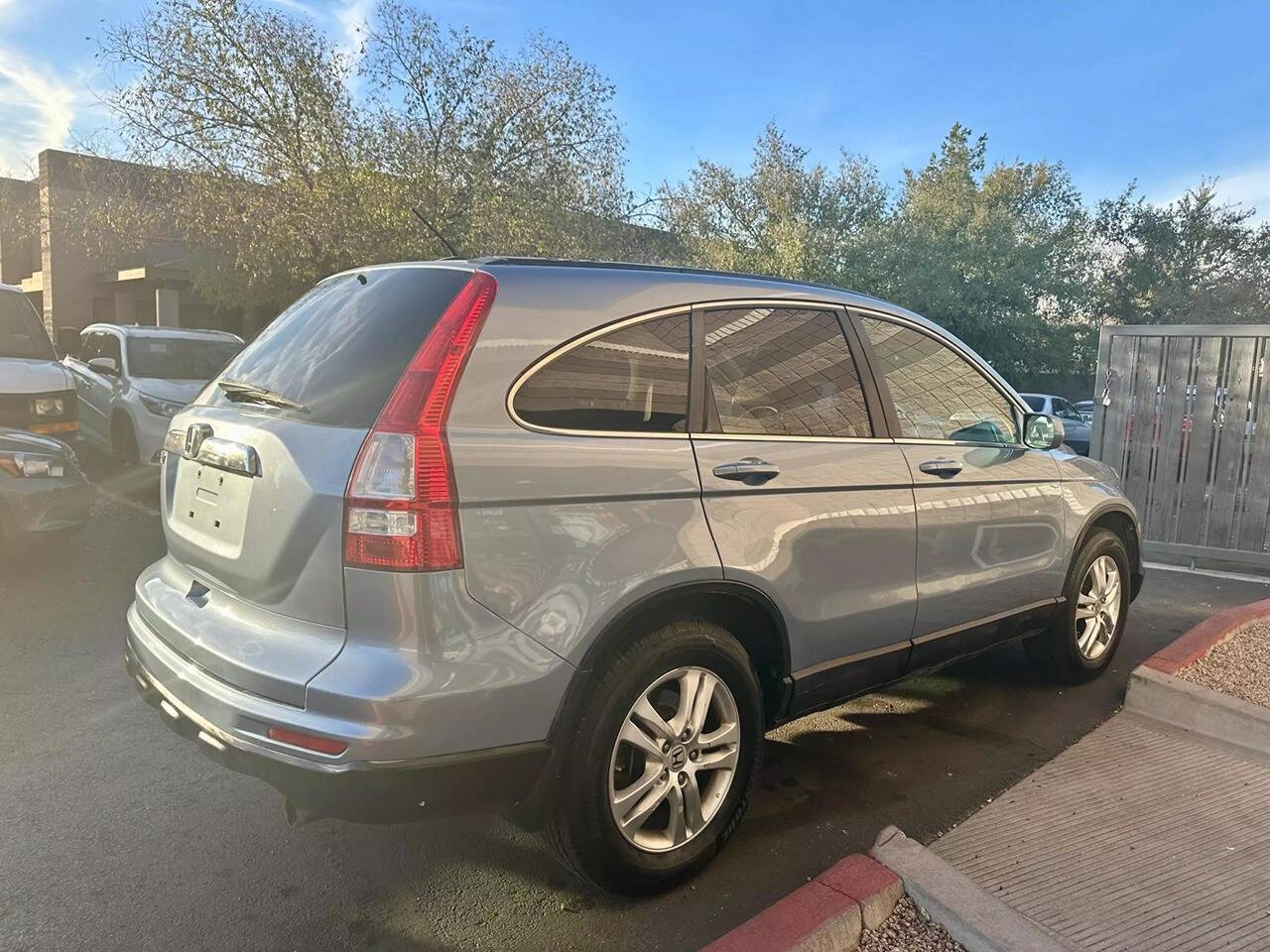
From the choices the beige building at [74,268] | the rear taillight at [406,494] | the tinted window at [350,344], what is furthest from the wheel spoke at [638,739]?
the beige building at [74,268]

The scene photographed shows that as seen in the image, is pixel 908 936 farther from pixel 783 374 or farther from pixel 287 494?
pixel 287 494

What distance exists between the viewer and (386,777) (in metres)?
2.15

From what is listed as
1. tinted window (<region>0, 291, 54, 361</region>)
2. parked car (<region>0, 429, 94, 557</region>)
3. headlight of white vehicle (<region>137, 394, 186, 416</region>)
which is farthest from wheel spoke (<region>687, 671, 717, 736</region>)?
headlight of white vehicle (<region>137, 394, 186, 416</region>)

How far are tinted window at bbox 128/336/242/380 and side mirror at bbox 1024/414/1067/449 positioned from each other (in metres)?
8.89

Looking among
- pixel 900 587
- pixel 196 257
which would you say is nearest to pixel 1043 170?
pixel 196 257

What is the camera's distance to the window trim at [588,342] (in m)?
2.36

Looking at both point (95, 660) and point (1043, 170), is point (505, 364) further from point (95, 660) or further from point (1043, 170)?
point (1043, 170)

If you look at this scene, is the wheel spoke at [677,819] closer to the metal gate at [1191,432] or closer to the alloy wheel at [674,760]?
the alloy wheel at [674,760]

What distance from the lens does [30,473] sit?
19.3 ft

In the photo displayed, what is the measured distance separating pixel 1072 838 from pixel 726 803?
3.97 ft

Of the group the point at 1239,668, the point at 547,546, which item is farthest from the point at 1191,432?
the point at 547,546

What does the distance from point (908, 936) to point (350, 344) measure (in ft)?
7.56

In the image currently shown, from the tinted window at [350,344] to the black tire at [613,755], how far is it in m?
0.99

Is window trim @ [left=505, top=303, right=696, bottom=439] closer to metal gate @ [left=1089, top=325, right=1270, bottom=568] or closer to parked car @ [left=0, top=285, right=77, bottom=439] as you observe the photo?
metal gate @ [left=1089, top=325, right=1270, bottom=568]
